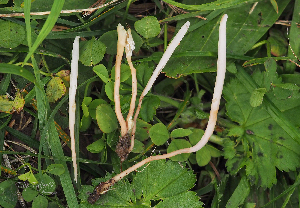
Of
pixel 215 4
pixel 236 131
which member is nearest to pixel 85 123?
pixel 236 131

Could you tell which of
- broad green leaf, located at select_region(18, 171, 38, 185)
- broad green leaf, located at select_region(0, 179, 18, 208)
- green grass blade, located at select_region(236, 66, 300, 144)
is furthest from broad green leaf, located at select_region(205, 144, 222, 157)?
broad green leaf, located at select_region(0, 179, 18, 208)

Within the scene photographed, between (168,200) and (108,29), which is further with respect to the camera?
(108,29)

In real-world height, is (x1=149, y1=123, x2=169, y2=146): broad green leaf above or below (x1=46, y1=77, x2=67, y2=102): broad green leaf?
below


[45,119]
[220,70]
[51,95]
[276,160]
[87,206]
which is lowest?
[87,206]

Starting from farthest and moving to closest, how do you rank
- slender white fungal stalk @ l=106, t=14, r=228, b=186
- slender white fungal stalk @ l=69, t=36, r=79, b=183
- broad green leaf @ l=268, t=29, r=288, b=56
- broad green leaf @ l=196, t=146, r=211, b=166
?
broad green leaf @ l=268, t=29, r=288, b=56
broad green leaf @ l=196, t=146, r=211, b=166
slender white fungal stalk @ l=69, t=36, r=79, b=183
slender white fungal stalk @ l=106, t=14, r=228, b=186

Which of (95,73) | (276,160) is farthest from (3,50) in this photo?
(276,160)

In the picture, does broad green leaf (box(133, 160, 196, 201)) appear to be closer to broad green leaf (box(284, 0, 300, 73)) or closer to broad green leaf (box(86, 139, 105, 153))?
broad green leaf (box(86, 139, 105, 153))

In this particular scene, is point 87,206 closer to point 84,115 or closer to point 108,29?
point 84,115
